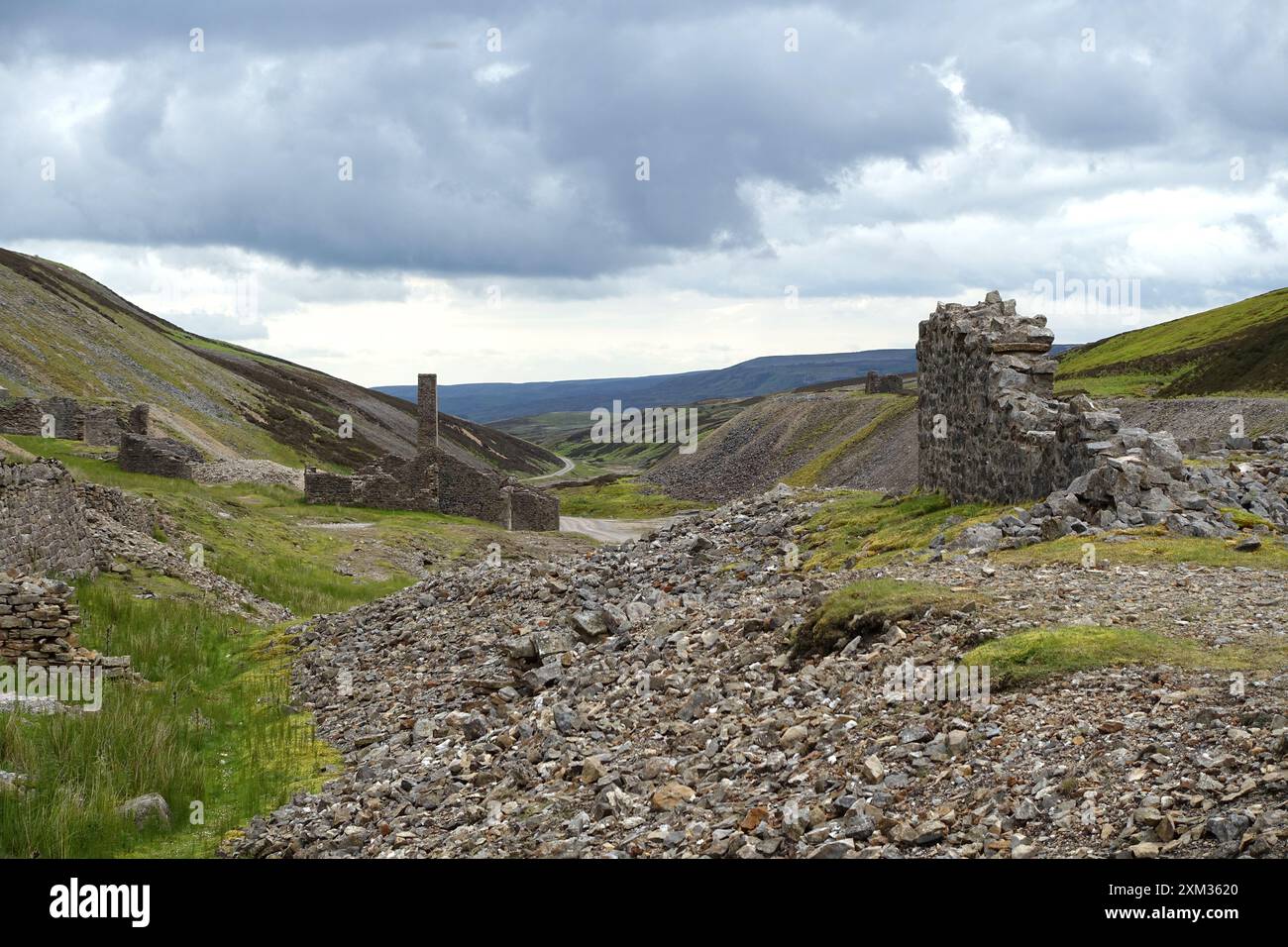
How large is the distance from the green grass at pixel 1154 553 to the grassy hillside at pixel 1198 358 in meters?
58.3

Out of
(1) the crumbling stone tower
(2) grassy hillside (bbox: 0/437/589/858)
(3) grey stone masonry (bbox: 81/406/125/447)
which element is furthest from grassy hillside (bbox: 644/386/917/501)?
(1) the crumbling stone tower

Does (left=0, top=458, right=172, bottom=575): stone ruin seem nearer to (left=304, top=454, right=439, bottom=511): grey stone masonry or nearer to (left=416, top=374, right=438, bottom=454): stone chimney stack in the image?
(left=304, top=454, right=439, bottom=511): grey stone masonry

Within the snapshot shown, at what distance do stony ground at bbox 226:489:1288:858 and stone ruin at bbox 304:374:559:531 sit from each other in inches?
1414

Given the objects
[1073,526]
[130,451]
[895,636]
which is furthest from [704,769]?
[130,451]

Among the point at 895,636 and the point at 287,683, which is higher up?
the point at 895,636

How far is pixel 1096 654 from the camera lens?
10336 millimetres

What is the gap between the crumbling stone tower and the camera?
18.1 m

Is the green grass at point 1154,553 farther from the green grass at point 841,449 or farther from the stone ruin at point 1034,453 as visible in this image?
the green grass at point 841,449

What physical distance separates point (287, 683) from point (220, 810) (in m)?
7.15

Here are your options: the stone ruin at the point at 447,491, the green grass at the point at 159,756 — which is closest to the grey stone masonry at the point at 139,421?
the stone ruin at the point at 447,491

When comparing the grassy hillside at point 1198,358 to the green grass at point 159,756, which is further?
the grassy hillside at point 1198,358

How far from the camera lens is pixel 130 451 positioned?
48.6m

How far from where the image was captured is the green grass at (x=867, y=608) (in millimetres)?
12727

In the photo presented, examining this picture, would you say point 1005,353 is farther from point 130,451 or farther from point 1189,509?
point 130,451
